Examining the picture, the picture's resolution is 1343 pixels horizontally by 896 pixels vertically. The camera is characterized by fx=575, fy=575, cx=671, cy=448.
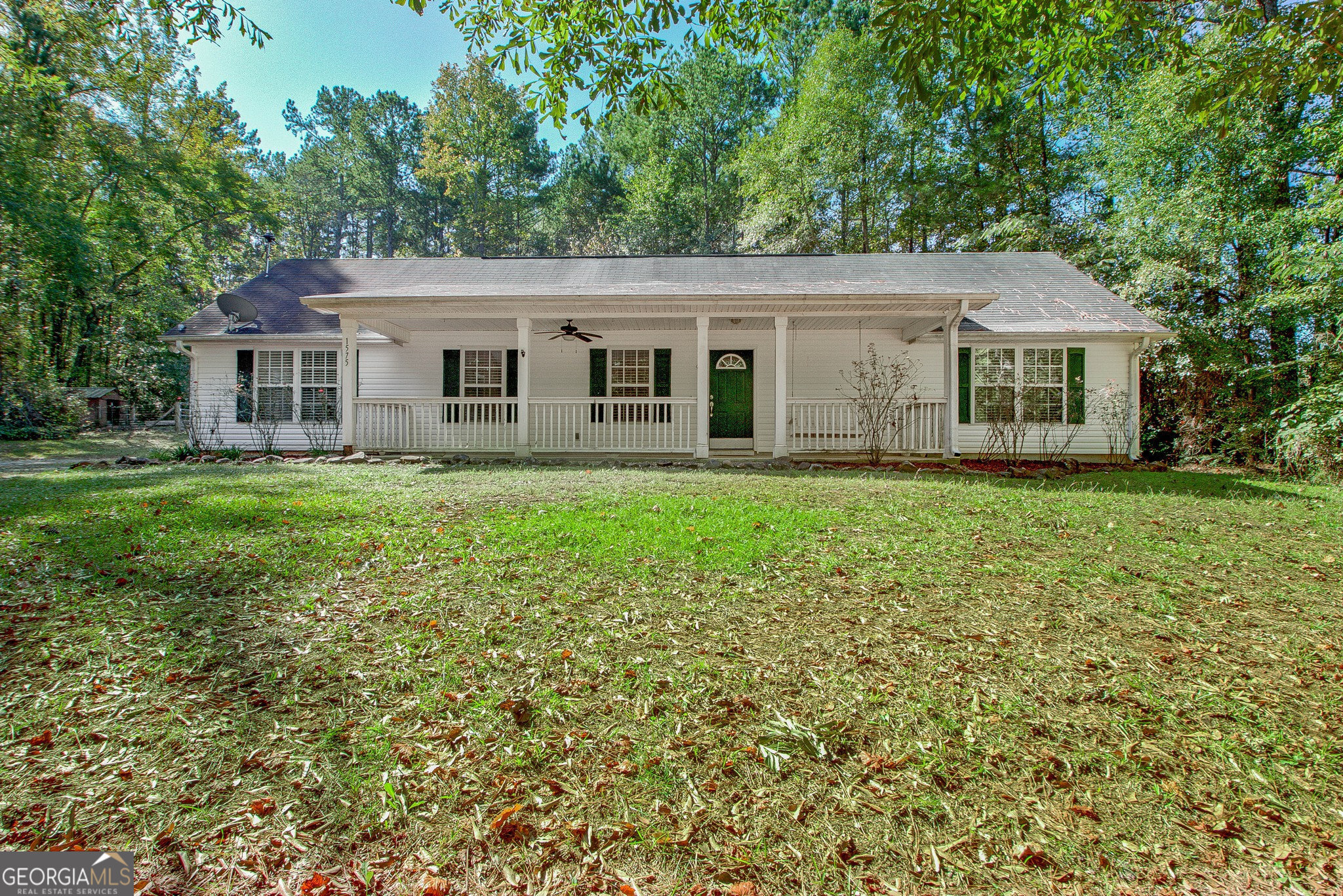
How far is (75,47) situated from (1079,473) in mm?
28282

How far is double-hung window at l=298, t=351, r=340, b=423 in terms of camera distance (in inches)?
498

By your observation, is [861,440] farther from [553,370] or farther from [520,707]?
[520,707]

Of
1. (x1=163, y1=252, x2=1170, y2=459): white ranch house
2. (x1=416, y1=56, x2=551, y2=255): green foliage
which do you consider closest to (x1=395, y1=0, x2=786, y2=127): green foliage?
(x1=163, y1=252, x2=1170, y2=459): white ranch house

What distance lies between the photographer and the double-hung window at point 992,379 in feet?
37.8

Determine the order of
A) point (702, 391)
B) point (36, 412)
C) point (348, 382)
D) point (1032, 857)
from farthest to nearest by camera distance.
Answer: point (36, 412), point (348, 382), point (702, 391), point (1032, 857)

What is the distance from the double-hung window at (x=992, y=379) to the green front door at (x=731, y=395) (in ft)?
14.9

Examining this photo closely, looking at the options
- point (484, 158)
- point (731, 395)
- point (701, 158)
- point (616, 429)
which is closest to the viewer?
point (616, 429)

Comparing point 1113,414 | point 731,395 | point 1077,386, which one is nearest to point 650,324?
point 731,395

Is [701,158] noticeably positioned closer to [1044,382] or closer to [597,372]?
[597,372]

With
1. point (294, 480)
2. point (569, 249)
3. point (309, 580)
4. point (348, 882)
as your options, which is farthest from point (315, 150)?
point (348, 882)

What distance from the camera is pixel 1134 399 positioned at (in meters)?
11.2

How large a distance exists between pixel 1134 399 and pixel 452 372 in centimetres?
1389

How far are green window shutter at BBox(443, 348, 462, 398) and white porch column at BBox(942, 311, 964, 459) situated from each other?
9.71 m

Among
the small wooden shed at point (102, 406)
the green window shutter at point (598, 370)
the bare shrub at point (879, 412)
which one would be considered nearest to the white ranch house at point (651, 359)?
the green window shutter at point (598, 370)
